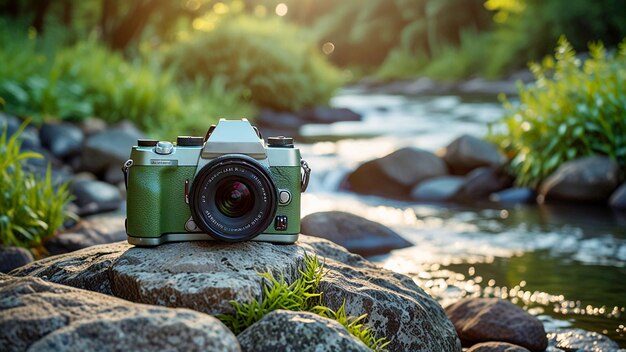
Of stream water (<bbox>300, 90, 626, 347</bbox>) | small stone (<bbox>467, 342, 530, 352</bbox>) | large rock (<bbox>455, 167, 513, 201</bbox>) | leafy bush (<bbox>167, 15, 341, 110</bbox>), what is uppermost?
leafy bush (<bbox>167, 15, 341, 110</bbox>)

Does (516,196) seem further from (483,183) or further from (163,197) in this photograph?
(163,197)

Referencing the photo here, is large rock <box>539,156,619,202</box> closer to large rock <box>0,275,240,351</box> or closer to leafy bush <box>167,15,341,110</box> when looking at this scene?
large rock <box>0,275,240,351</box>

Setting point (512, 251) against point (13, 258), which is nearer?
point (13, 258)

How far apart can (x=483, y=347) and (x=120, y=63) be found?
35.6ft

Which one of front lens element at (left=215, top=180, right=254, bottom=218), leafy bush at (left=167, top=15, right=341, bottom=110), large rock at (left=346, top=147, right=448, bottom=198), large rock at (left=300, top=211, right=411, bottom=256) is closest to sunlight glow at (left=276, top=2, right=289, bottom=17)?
leafy bush at (left=167, top=15, right=341, bottom=110)

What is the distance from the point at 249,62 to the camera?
16.9 m

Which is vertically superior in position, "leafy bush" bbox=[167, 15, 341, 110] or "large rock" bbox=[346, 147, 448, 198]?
"leafy bush" bbox=[167, 15, 341, 110]

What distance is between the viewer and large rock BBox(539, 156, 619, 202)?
347 inches

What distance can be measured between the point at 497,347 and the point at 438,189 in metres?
5.90

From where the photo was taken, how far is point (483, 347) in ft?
12.8

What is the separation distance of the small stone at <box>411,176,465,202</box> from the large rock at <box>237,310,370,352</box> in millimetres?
6978

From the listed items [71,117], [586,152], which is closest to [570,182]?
[586,152]

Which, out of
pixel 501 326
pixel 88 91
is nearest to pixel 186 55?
pixel 88 91

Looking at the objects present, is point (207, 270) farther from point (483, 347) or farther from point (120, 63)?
point (120, 63)
